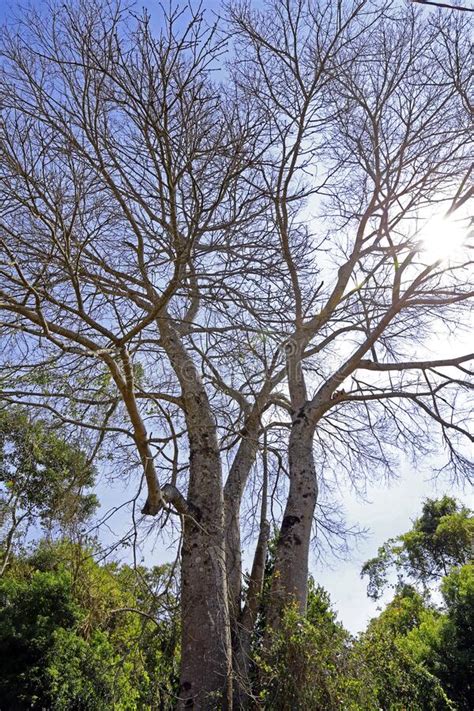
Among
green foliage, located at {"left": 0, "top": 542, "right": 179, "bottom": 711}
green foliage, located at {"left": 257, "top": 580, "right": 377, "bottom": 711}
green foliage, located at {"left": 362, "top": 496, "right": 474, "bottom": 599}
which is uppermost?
green foliage, located at {"left": 362, "top": 496, "right": 474, "bottom": 599}

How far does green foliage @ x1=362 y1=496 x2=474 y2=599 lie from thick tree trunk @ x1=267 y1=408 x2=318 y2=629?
416 inches

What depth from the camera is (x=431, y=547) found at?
15.1 metres

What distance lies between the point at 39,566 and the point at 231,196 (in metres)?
10.1

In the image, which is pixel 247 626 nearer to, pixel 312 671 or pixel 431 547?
pixel 312 671

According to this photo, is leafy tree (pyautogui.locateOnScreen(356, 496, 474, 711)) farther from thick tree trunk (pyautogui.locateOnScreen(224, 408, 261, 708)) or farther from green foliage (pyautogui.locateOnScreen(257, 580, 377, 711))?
thick tree trunk (pyautogui.locateOnScreen(224, 408, 261, 708))

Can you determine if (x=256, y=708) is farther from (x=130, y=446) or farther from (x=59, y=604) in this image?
(x=59, y=604)

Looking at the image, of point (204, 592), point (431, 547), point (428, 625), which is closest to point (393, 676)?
point (204, 592)

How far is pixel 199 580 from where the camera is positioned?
12.4 feet

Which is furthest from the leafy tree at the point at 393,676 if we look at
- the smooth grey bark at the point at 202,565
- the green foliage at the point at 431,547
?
the green foliage at the point at 431,547

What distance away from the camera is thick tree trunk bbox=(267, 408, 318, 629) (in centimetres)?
405

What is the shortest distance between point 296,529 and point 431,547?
1244cm

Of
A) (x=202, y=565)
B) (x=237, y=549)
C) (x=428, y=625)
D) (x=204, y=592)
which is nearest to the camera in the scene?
(x=204, y=592)

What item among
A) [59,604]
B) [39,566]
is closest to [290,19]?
[59,604]

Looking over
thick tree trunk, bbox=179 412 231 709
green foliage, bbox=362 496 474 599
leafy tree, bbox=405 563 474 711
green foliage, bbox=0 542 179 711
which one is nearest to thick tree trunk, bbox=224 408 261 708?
thick tree trunk, bbox=179 412 231 709
